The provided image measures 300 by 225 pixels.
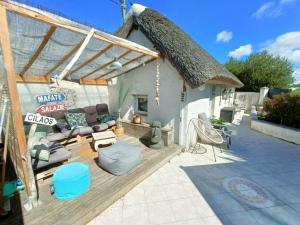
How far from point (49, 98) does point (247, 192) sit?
6.14 metres

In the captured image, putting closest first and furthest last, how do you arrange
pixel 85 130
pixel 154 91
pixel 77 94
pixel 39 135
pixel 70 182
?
pixel 70 182, pixel 39 135, pixel 85 130, pixel 154 91, pixel 77 94

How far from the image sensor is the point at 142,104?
5.79 m

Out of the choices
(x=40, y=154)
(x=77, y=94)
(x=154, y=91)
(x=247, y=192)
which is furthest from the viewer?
(x=77, y=94)

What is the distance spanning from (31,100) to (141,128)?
12.0 ft

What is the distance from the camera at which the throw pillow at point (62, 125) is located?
4.64m

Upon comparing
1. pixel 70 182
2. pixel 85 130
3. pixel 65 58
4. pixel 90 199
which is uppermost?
pixel 65 58

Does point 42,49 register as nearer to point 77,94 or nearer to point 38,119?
point 38,119

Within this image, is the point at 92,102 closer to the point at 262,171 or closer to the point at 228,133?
the point at 228,133

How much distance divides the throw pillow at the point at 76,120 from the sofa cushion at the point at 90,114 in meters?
0.29

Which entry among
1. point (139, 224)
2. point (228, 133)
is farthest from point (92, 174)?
point (228, 133)

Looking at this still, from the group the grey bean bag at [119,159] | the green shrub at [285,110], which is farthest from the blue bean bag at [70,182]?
the green shrub at [285,110]

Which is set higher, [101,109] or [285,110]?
[285,110]

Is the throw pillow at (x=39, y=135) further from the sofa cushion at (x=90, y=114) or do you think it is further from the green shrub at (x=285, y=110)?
the green shrub at (x=285, y=110)

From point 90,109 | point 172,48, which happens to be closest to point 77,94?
point 90,109
